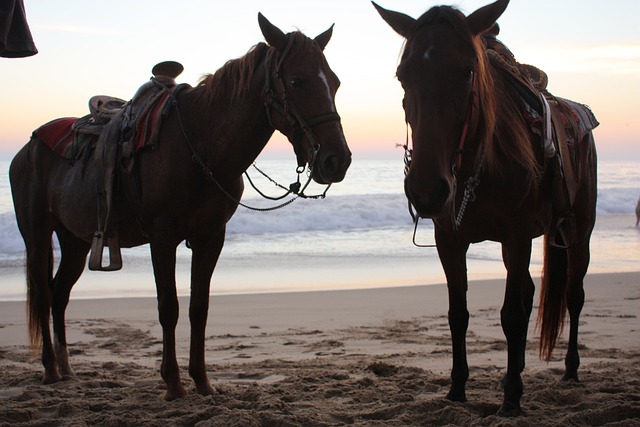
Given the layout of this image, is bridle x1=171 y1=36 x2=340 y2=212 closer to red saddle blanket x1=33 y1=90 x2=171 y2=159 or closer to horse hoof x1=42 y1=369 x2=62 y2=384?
red saddle blanket x1=33 y1=90 x2=171 y2=159

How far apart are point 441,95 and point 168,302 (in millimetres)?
2058

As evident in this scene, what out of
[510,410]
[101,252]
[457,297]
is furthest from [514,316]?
[101,252]

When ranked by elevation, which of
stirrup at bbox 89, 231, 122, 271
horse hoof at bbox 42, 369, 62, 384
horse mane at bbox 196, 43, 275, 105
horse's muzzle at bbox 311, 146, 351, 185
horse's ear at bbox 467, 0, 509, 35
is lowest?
horse hoof at bbox 42, 369, 62, 384

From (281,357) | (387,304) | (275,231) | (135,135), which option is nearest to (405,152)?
(135,135)

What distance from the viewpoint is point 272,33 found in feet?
15.0

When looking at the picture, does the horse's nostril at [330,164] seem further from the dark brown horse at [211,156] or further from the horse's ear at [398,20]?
the horse's ear at [398,20]

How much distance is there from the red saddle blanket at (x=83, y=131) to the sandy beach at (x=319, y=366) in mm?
1480

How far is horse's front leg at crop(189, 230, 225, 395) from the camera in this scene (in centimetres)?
492

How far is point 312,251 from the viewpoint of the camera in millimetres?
14953

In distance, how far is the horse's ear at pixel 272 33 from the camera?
15.0 ft

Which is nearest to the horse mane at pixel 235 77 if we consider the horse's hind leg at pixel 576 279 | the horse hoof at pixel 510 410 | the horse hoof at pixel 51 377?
the horse hoof at pixel 51 377

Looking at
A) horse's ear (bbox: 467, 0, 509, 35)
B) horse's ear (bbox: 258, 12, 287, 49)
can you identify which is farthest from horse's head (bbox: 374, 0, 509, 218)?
horse's ear (bbox: 258, 12, 287, 49)

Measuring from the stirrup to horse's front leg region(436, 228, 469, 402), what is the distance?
6.34 ft

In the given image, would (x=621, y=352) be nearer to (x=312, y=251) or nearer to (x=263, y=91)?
(x=263, y=91)
